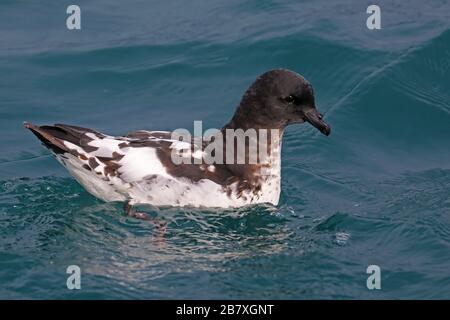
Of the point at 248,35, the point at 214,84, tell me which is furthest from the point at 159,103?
the point at 248,35

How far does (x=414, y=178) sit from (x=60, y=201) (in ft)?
13.3

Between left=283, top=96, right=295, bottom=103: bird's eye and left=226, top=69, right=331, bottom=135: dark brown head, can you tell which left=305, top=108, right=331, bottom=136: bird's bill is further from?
left=283, top=96, right=295, bottom=103: bird's eye

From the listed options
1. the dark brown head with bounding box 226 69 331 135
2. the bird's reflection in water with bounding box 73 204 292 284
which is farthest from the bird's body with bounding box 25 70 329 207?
the bird's reflection in water with bounding box 73 204 292 284

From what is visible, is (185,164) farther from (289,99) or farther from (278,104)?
(289,99)

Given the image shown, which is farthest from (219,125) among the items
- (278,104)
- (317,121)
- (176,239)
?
(176,239)

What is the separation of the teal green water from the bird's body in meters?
0.22

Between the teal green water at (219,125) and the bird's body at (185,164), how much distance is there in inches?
8.6

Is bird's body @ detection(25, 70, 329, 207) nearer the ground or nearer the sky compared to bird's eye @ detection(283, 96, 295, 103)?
nearer the ground

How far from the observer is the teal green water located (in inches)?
348

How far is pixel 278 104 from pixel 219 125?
113 inches

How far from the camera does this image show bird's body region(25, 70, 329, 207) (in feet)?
31.8

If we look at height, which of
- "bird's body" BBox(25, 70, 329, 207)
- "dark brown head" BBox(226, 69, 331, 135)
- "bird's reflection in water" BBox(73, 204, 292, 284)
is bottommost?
"bird's reflection in water" BBox(73, 204, 292, 284)

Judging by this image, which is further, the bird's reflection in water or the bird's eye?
the bird's eye

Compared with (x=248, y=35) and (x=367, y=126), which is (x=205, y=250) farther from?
(x=248, y=35)
